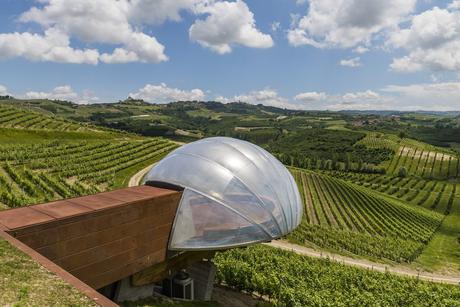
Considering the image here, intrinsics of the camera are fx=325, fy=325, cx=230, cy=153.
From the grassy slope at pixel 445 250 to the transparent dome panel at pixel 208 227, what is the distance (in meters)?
58.4

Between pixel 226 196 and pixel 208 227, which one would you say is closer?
pixel 208 227

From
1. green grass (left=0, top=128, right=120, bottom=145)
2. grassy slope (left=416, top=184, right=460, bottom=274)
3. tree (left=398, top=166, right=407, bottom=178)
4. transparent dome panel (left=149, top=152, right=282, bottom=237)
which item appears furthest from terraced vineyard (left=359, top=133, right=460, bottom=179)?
transparent dome panel (left=149, top=152, right=282, bottom=237)

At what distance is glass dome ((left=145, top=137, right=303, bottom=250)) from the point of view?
13.7m

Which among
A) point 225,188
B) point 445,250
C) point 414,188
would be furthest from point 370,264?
point 414,188

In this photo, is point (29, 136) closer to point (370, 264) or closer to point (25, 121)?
point (25, 121)

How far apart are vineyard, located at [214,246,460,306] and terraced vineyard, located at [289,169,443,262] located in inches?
835

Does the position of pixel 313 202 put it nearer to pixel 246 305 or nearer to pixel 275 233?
pixel 246 305

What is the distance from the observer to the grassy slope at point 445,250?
196ft

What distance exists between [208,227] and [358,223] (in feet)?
247

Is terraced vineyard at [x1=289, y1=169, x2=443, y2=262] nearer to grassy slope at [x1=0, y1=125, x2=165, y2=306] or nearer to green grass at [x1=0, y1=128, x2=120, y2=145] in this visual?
grassy slope at [x1=0, y1=125, x2=165, y2=306]

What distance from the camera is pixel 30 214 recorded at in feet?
36.5

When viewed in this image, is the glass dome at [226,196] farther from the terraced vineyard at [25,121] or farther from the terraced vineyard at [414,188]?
the terraced vineyard at [414,188]

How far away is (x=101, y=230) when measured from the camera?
1165 cm

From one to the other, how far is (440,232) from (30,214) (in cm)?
10710
